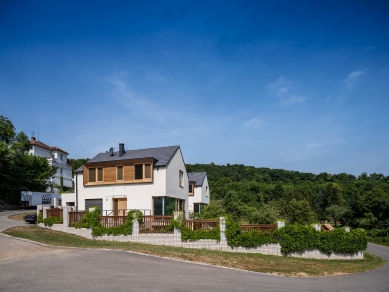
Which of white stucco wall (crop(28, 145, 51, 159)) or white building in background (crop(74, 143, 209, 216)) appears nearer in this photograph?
white building in background (crop(74, 143, 209, 216))

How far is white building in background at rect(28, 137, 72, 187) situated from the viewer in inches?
2167

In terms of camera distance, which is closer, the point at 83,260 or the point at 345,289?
the point at 345,289

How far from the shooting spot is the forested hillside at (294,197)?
3628 cm

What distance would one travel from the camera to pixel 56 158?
58.8 meters

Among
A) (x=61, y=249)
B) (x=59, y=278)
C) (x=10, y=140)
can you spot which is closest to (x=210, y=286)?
(x=59, y=278)

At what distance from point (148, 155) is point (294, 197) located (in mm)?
46423

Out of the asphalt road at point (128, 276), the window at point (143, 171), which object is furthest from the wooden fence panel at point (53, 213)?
the asphalt road at point (128, 276)

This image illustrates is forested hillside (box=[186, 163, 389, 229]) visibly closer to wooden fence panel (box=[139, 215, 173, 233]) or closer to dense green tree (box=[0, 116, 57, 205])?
wooden fence panel (box=[139, 215, 173, 233])

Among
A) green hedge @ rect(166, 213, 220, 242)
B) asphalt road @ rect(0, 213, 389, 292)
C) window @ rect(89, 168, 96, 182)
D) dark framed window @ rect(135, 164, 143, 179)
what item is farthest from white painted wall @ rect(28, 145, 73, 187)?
asphalt road @ rect(0, 213, 389, 292)

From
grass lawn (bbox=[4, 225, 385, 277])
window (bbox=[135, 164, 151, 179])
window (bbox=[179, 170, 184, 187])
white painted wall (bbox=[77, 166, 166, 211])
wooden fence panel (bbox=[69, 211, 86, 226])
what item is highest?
window (bbox=[135, 164, 151, 179])

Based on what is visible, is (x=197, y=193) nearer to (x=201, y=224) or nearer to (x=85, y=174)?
(x=85, y=174)

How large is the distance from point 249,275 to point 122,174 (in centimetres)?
1592

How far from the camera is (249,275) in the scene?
1255cm

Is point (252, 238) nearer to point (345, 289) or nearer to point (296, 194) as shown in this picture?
point (345, 289)
